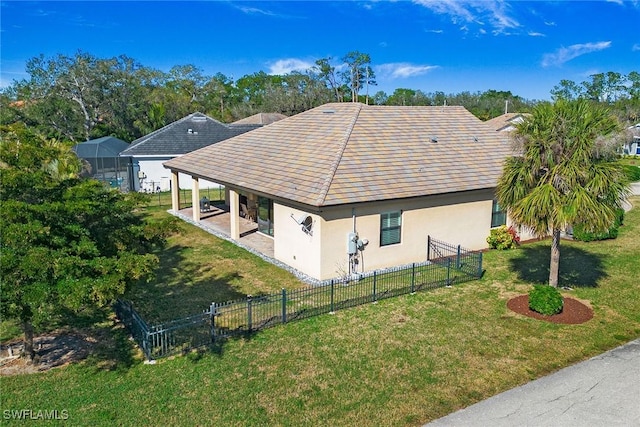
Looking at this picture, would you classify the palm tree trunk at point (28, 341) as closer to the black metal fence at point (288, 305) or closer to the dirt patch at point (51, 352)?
the dirt patch at point (51, 352)

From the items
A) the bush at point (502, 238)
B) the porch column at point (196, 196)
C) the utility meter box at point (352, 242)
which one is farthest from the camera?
the porch column at point (196, 196)

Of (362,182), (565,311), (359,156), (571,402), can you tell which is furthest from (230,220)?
(571,402)

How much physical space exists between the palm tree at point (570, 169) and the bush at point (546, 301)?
1619 millimetres

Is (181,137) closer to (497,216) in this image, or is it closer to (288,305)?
(497,216)

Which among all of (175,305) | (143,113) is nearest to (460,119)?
(175,305)

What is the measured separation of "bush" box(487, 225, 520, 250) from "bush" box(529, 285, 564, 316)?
270 inches

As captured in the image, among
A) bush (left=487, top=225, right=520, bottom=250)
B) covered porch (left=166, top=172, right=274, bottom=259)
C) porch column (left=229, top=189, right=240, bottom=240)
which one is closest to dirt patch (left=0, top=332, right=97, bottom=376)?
covered porch (left=166, top=172, right=274, bottom=259)

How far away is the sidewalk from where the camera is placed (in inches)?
338

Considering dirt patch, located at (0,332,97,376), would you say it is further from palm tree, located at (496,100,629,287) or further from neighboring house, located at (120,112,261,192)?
neighboring house, located at (120,112,261,192)

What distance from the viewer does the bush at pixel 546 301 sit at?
13047 millimetres

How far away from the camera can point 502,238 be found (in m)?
20.0

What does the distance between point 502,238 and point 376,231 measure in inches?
256

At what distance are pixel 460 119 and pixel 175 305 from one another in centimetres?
1710

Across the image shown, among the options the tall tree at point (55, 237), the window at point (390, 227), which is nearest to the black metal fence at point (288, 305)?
the window at point (390, 227)
